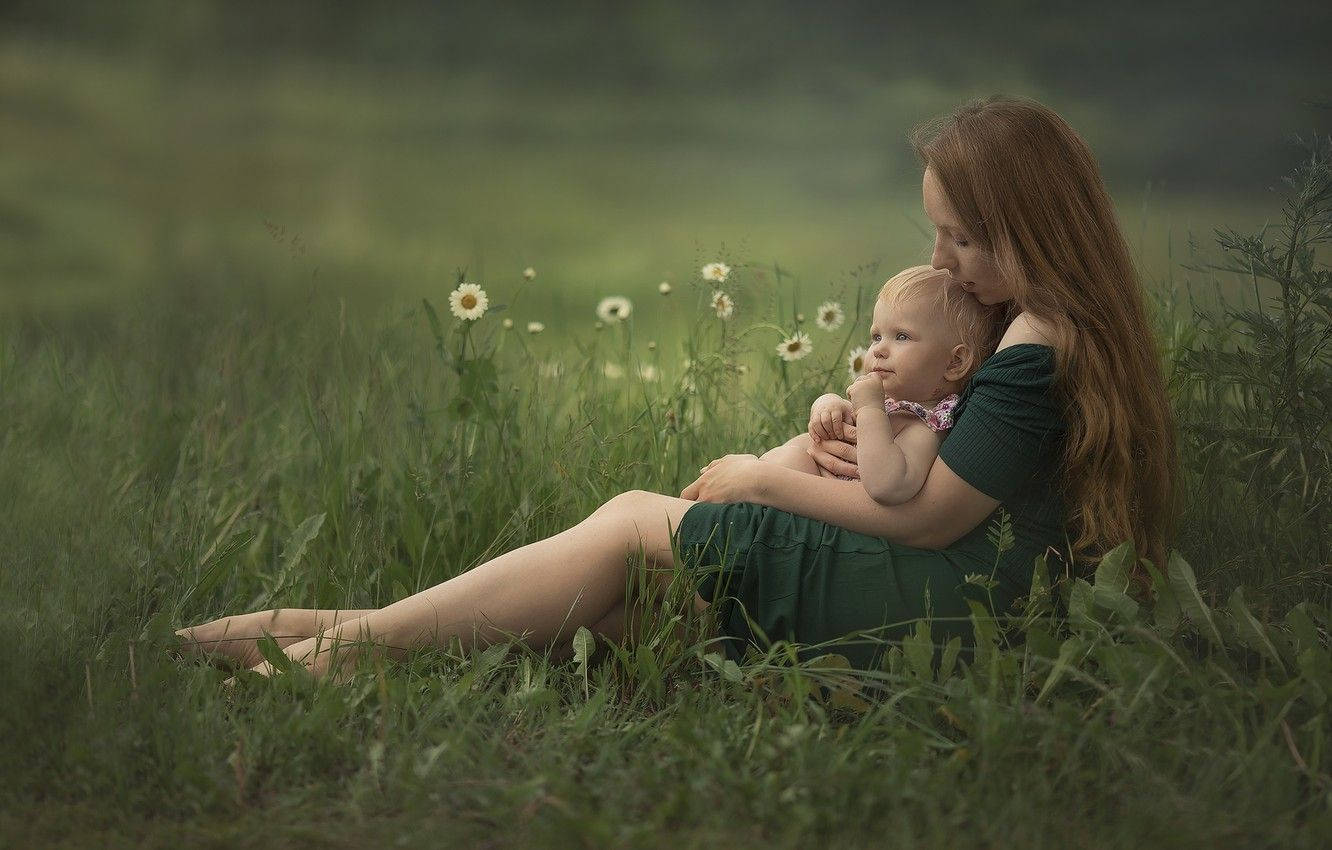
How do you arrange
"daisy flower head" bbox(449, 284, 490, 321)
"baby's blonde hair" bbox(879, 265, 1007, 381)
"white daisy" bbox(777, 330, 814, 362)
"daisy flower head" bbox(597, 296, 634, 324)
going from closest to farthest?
"baby's blonde hair" bbox(879, 265, 1007, 381) < "daisy flower head" bbox(449, 284, 490, 321) < "white daisy" bbox(777, 330, 814, 362) < "daisy flower head" bbox(597, 296, 634, 324)

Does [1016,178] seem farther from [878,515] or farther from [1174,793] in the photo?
[1174,793]

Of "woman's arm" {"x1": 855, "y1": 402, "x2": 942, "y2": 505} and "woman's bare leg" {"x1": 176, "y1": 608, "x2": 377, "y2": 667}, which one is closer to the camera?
"woman's arm" {"x1": 855, "y1": 402, "x2": 942, "y2": 505}

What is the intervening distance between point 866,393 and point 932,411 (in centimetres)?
15

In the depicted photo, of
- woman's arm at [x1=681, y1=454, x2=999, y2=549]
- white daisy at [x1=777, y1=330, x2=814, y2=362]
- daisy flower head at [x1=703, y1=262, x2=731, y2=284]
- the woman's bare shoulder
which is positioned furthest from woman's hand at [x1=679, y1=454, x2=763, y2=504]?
daisy flower head at [x1=703, y1=262, x2=731, y2=284]

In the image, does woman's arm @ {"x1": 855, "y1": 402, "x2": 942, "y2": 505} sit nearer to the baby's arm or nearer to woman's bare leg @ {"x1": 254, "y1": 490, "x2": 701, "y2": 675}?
the baby's arm

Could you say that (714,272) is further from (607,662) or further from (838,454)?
(607,662)

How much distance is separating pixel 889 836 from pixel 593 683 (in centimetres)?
87

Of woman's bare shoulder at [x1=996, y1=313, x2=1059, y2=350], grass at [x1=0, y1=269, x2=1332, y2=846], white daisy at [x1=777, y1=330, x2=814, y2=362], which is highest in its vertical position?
woman's bare shoulder at [x1=996, y1=313, x2=1059, y2=350]

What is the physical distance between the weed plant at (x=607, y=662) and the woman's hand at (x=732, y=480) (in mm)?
229

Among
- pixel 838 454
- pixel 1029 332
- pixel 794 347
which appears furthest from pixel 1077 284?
pixel 794 347

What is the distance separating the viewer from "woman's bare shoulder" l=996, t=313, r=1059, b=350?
2375 mm

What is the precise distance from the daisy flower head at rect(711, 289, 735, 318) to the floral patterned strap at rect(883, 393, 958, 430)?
1.02m

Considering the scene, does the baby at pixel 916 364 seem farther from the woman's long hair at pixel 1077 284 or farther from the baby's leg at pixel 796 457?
the woman's long hair at pixel 1077 284

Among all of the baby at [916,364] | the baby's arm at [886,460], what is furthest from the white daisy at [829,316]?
the baby's arm at [886,460]
